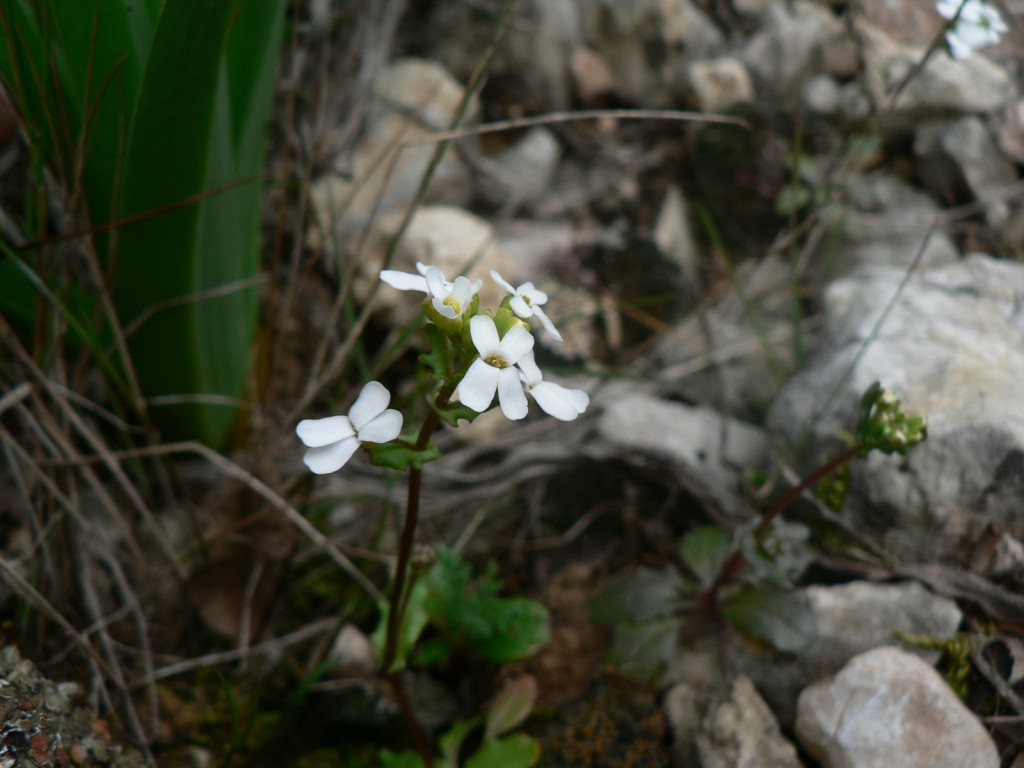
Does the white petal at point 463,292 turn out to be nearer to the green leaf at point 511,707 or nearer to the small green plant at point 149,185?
the small green plant at point 149,185

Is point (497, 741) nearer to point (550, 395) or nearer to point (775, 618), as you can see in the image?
point (775, 618)

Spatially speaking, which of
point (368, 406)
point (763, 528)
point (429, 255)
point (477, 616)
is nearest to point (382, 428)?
point (368, 406)

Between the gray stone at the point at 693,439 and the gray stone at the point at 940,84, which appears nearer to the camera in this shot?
the gray stone at the point at 693,439

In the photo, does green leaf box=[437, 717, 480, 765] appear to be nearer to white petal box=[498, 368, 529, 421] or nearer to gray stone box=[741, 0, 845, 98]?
white petal box=[498, 368, 529, 421]

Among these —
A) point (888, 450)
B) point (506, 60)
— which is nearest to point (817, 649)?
point (888, 450)

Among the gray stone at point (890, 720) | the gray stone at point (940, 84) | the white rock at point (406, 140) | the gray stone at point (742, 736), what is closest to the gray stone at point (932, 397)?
the gray stone at point (890, 720)

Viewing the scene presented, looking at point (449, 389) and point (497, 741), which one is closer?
point (449, 389)
